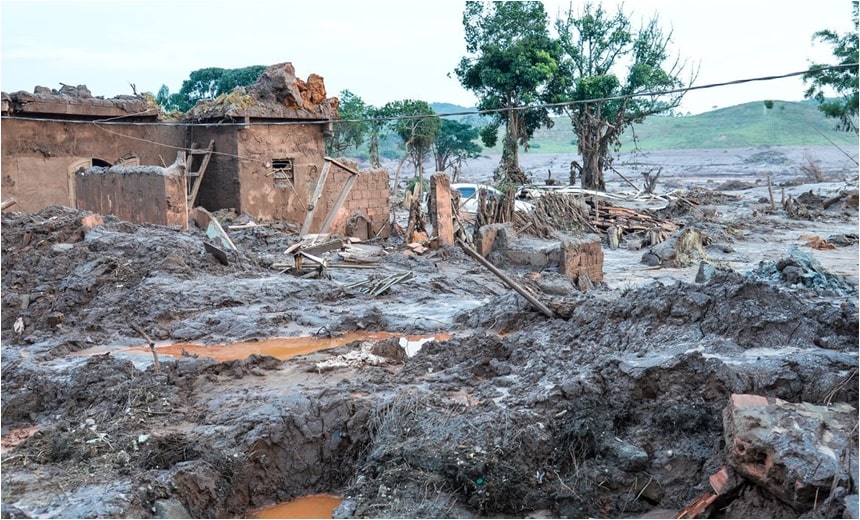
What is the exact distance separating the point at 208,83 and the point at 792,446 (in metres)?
48.2

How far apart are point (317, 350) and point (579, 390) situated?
12.4ft

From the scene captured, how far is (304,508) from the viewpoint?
19.9 feet

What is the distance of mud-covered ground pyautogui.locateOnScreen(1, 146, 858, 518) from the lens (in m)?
5.69

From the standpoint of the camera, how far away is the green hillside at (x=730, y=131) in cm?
6694

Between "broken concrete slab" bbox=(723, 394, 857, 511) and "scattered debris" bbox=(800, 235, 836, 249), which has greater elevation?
"broken concrete slab" bbox=(723, 394, 857, 511)

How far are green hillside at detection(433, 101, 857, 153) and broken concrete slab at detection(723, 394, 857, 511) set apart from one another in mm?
59067

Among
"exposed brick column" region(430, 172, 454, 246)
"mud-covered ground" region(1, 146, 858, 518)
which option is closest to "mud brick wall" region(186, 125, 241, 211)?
"exposed brick column" region(430, 172, 454, 246)

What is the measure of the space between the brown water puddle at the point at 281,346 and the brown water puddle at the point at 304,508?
344 cm

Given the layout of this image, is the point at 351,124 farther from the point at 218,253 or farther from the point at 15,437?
the point at 15,437

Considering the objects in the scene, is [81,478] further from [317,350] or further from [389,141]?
[389,141]

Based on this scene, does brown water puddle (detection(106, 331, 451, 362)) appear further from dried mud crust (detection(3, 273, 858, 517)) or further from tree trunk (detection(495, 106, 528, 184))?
tree trunk (detection(495, 106, 528, 184))

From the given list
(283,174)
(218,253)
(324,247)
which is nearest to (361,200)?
(283,174)

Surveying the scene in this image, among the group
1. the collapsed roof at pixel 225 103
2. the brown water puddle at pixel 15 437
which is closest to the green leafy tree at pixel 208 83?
the collapsed roof at pixel 225 103

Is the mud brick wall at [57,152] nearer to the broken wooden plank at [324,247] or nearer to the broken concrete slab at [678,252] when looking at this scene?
the broken wooden plank at [324,247]
